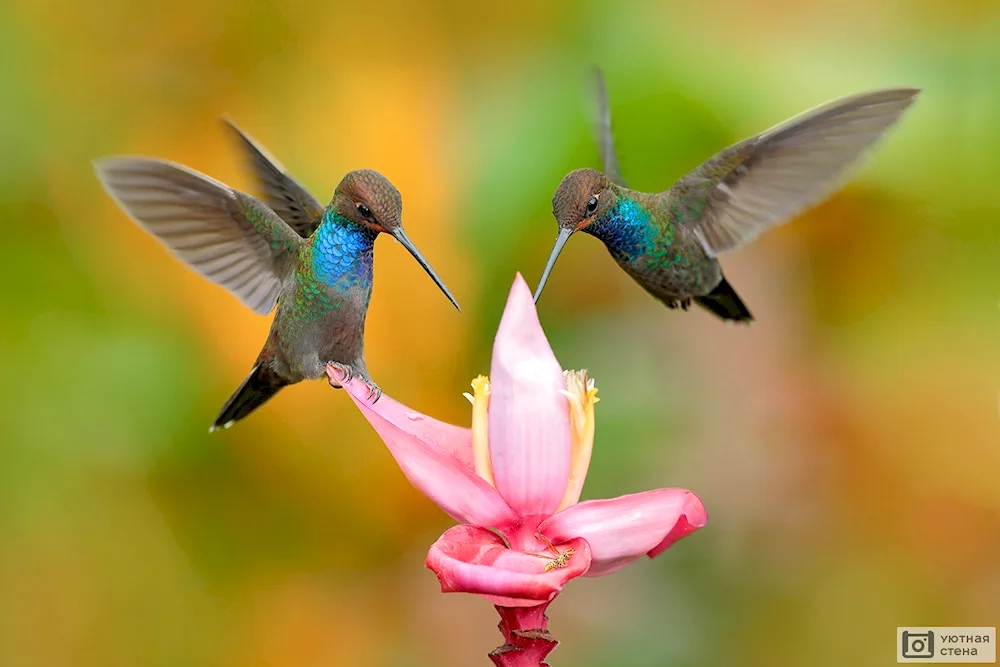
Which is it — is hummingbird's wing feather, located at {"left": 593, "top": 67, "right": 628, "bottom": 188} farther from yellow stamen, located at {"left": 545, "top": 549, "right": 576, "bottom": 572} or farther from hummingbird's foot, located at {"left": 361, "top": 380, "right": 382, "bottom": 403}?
yellow stamen, located at {"left": 545, "top": 549, "right": 576, "bottom": 572}

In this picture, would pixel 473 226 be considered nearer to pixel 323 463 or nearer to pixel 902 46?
pixel 323 463

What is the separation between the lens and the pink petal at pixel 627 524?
0.52 m

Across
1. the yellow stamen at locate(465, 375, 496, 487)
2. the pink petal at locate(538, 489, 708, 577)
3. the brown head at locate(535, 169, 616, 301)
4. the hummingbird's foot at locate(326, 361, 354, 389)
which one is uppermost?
the brown head at locate(535, 169, 616, 301)

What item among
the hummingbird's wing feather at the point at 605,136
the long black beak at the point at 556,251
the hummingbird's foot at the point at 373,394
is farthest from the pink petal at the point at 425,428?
the hummingbird's wing feather at the point at 605,136

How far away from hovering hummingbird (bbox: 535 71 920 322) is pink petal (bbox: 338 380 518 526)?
0.91 ft

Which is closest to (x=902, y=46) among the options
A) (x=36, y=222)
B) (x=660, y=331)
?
(x=660, y=331)

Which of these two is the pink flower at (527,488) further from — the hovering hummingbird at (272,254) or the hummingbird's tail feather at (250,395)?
the hummingbird's tail feather at (250,395)

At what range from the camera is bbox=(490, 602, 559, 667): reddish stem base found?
0.51 m

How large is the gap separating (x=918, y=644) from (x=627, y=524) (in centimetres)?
101

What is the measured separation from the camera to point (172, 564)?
1452 millimetres

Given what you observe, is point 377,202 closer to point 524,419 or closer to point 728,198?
point 524,419

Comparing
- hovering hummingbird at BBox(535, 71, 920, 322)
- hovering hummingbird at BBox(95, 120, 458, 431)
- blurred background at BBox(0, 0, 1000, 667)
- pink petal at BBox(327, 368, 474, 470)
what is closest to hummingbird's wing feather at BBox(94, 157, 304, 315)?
hovering hummingbird at BBox(95, 120, 458, 431)

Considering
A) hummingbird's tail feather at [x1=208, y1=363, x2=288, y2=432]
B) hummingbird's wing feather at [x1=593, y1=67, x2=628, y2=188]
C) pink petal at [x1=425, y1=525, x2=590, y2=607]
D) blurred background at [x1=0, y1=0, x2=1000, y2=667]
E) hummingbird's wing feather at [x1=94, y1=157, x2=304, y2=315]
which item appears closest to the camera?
pink petal at [x1=425, y1=525, x2=590, y2=607]

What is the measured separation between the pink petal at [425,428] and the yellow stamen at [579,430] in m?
0.06
